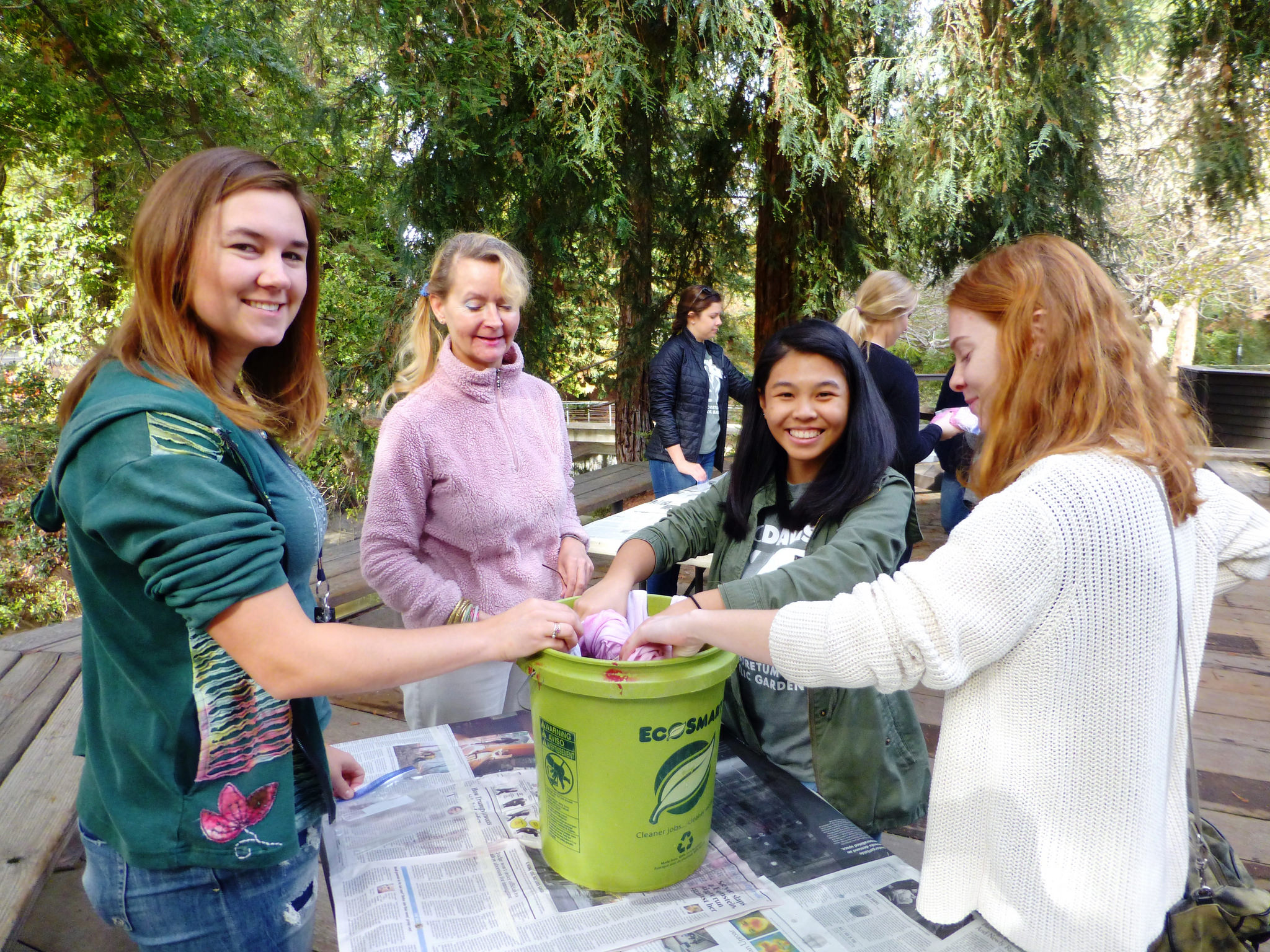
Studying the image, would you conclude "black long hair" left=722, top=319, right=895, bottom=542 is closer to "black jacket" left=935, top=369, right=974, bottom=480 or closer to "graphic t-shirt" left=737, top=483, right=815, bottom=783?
"graphic t-shirt" left=737, top=483, right=815, bottom=783

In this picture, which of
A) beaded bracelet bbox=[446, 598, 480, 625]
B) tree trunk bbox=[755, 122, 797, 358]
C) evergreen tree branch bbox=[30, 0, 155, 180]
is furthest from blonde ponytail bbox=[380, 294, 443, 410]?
evergreen tree branch bbox=[30, 0, 155, 180]

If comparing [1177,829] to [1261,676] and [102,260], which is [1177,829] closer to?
[1261,676]

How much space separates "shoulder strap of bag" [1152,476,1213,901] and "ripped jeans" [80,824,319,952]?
3.84 ft

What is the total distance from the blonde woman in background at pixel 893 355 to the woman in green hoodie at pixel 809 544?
6.33 feet

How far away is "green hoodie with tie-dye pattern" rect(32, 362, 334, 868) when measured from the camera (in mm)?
900

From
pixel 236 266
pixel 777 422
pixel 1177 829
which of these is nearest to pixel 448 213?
pixel 777 422

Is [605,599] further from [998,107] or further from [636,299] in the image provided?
[636,299]

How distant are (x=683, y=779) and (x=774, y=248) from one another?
482 centimetres

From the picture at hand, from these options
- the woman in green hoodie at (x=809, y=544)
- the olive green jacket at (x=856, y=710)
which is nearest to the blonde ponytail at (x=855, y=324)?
the woman in green hoodie at (x=809, y=544)

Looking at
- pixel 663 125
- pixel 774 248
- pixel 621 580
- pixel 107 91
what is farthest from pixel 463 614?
pixel 107 91

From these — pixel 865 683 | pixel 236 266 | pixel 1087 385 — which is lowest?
pixel 865 683

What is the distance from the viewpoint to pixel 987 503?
99 centimetres

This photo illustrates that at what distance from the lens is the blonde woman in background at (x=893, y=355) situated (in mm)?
3633

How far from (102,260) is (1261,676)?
11058mm
